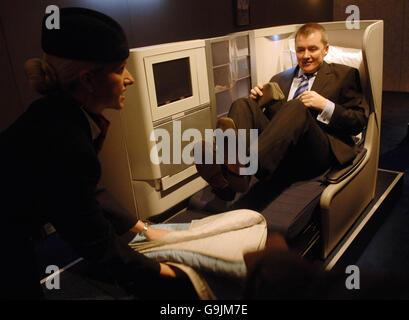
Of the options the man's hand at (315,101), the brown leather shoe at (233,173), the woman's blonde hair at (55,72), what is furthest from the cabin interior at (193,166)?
the woman's blonde hair at (55,72)

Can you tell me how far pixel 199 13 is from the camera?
3447mm

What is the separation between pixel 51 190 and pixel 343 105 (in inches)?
70.5

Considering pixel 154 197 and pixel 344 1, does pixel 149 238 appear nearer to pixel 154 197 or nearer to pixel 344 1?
pixel 154 197

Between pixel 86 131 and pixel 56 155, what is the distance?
0.46 ft

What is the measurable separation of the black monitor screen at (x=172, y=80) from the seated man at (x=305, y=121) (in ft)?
1.02

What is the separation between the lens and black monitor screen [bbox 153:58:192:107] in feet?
6.74

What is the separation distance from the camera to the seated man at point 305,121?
1.81m

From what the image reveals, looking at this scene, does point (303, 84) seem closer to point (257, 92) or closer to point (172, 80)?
point (257, 92)

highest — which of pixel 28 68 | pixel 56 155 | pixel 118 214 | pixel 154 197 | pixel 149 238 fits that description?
pixel 28 68

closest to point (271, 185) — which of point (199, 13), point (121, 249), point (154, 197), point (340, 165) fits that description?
point (340, 165)

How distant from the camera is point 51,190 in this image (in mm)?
945

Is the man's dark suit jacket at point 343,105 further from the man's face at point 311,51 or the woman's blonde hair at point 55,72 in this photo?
the woman's blonde hair at point 55,72

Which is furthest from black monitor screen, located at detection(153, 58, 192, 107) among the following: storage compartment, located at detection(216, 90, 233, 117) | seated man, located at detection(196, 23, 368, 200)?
storage compartment, located at detection(216, 90, 233, 117)

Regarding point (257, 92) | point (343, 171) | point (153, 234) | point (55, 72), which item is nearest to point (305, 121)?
point (343, 171)
